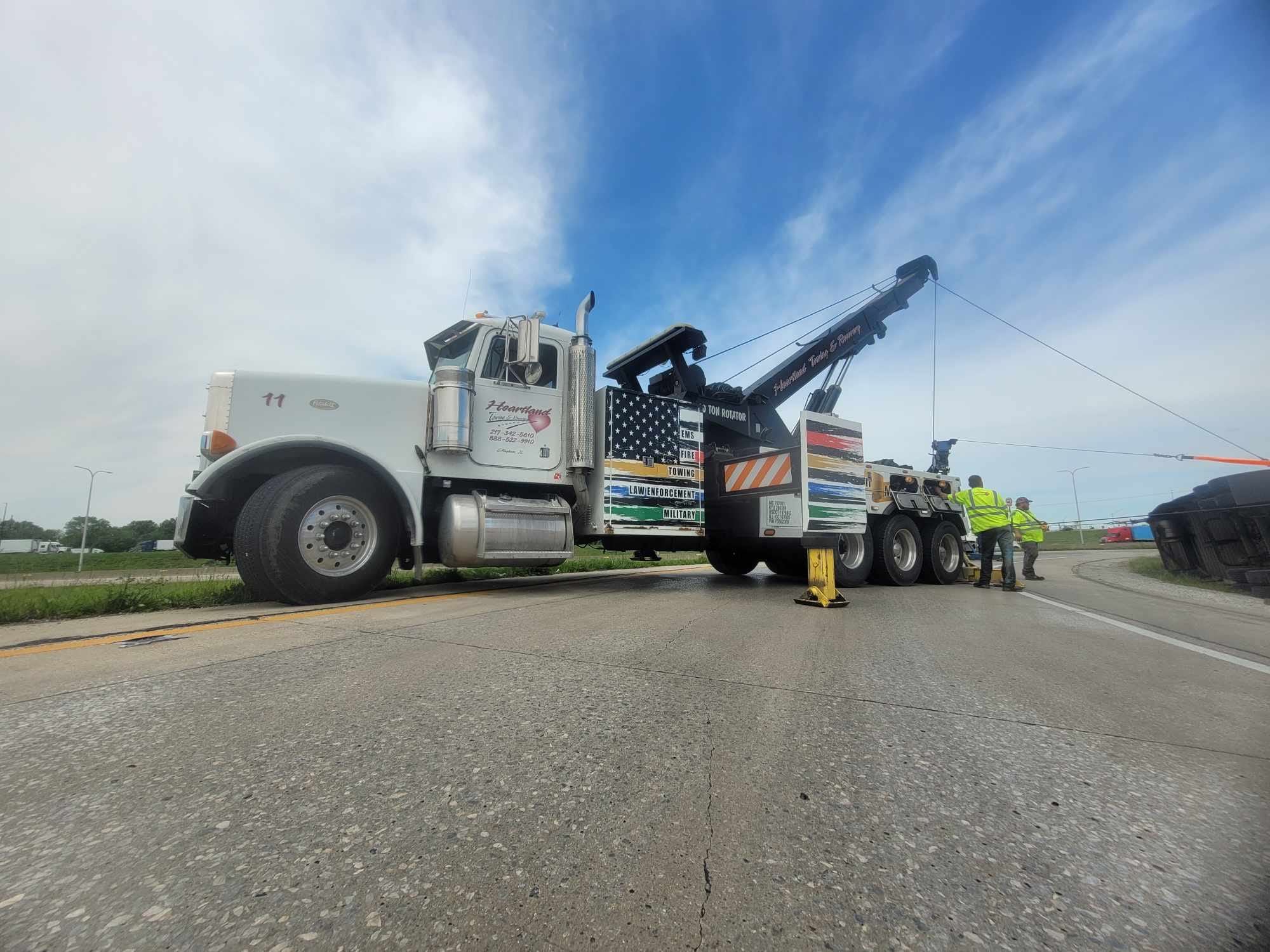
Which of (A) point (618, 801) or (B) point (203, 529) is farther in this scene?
(B) point (203, 529)

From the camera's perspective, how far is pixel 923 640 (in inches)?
160

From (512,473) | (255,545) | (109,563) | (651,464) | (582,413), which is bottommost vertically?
→ (109,563)

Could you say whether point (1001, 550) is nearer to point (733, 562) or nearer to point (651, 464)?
point (733, 562)

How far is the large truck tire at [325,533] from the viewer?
5023mm

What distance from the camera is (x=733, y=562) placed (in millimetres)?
10125

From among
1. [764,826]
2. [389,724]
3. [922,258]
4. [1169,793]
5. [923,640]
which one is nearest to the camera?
[764,826]

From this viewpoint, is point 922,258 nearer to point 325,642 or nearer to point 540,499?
point 540,499

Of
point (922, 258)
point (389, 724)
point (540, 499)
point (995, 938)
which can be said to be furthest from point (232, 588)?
point (922, 258)

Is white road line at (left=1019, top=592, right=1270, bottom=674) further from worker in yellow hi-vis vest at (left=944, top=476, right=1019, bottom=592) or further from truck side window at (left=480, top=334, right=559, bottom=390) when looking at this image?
truck side window at (left=480, top=334, right=559, bottom=390)

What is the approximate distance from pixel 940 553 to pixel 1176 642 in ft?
17.0

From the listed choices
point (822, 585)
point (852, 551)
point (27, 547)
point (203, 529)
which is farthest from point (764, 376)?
point (27, 547)

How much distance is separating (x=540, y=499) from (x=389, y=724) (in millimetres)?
4734

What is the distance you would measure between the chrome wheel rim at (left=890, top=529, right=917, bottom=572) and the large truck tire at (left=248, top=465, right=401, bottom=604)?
278 inches

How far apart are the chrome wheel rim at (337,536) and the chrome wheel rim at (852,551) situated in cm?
592
